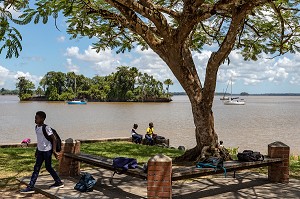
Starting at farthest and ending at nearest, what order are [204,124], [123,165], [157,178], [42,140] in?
[204,124] < [42,140] < [123,165] < [157,178]

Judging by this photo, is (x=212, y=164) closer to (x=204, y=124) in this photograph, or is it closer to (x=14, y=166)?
(x=204, y=124)

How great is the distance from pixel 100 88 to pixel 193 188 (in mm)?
116223

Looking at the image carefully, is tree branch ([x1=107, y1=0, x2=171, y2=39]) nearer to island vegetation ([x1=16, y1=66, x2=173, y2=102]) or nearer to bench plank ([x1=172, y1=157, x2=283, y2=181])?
bench plank ([x1=172, y1=157, x2=283, y2=181])

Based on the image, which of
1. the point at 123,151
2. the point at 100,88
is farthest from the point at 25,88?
the point at 123,151

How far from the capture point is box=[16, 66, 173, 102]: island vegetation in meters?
110

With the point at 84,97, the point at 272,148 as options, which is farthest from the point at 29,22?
the point at 84,97

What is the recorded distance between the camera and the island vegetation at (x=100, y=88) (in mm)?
109875

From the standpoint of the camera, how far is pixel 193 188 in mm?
7918

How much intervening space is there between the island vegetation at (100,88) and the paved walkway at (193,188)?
320 ft

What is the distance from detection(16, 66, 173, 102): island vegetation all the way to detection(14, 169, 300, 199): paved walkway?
97546mm

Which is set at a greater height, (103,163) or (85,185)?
(103,163)

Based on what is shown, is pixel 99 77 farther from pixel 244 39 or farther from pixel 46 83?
pixel 244 39

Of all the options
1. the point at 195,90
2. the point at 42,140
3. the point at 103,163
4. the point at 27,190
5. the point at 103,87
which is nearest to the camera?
the point at 42,140

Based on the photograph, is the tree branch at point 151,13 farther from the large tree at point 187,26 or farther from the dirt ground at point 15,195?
the dirt ground at point 15,195
